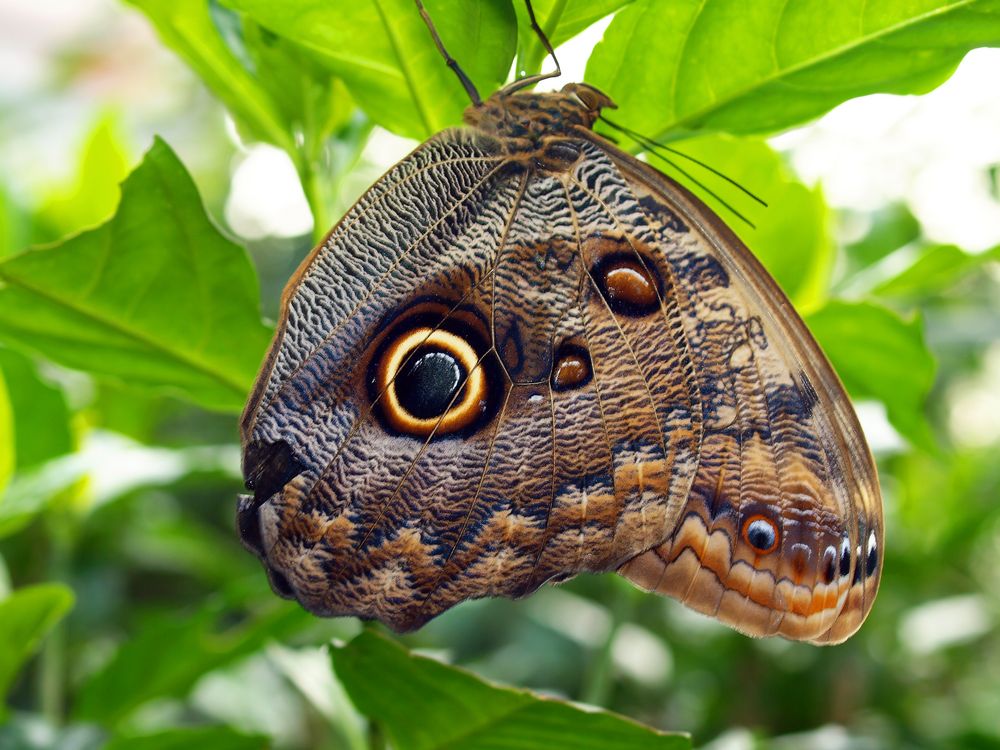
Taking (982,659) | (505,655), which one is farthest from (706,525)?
(982,659)

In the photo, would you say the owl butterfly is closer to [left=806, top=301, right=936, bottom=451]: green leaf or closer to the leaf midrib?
the leaf midrib

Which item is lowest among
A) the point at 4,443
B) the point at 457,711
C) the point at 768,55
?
the point at 457,711

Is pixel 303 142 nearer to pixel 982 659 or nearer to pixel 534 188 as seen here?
pixel 534 188

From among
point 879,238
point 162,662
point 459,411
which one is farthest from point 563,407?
point 879,238

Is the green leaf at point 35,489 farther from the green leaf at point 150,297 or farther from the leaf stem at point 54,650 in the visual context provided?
the leaf stem at point 54,650

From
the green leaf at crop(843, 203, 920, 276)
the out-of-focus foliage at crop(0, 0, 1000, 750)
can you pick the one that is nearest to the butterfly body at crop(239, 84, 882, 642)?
the out-of-focus foliage at crop(0, 0, 1000, 750)

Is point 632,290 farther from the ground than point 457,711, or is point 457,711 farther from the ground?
point 632,290

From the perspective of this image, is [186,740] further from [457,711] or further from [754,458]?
[754,458]

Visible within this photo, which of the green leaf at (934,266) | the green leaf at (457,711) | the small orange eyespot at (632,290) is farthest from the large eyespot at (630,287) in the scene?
the green leaf at (934,266)
